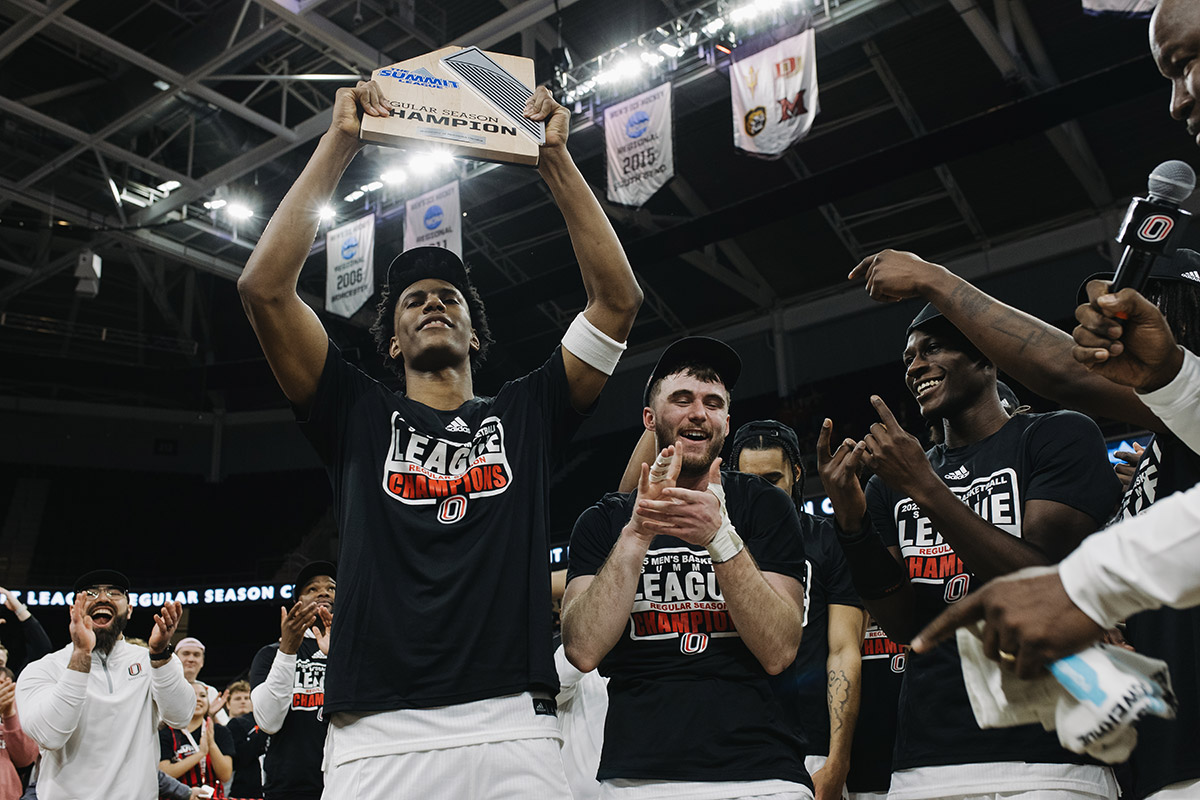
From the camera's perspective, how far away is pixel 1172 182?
73.3 inches

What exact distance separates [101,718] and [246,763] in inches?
70.9

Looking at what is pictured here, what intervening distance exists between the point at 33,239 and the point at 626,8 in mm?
12518

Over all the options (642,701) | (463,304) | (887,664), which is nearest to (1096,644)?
(642,701)

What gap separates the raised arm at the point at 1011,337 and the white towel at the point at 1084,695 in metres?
1.05

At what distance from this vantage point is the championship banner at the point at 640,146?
34.7ft

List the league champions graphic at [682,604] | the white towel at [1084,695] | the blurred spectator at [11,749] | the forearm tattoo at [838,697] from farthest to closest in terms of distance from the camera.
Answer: the blurred spectator at [11,749] < the forearm tattoo at [838,697] < the league champions graphic at [682,604] < the white towel at [1084,695]

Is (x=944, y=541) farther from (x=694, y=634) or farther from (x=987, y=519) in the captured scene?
(x=694, y=634)

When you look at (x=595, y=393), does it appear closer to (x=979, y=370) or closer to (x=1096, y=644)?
(x=979, y=370)

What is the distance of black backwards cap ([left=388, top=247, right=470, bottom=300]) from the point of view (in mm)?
2803

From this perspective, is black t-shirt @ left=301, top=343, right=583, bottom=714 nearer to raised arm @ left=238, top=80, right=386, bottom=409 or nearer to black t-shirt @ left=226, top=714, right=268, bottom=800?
raised arm @ left=238, top=80, right=386, bottom=409

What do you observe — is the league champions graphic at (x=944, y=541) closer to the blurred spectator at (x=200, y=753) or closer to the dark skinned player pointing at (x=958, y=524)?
the dark skinned player pointing at (x=958, y=524)

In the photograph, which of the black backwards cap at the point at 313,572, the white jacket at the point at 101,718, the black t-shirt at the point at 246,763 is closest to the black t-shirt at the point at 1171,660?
the black backwards cap at the point at 313,572

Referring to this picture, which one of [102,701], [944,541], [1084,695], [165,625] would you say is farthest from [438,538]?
[102,701]

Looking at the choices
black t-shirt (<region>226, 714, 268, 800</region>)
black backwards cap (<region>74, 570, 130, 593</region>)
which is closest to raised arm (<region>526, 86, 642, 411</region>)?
black backwards cap (<region>74, 570, 130, 593</region>)
